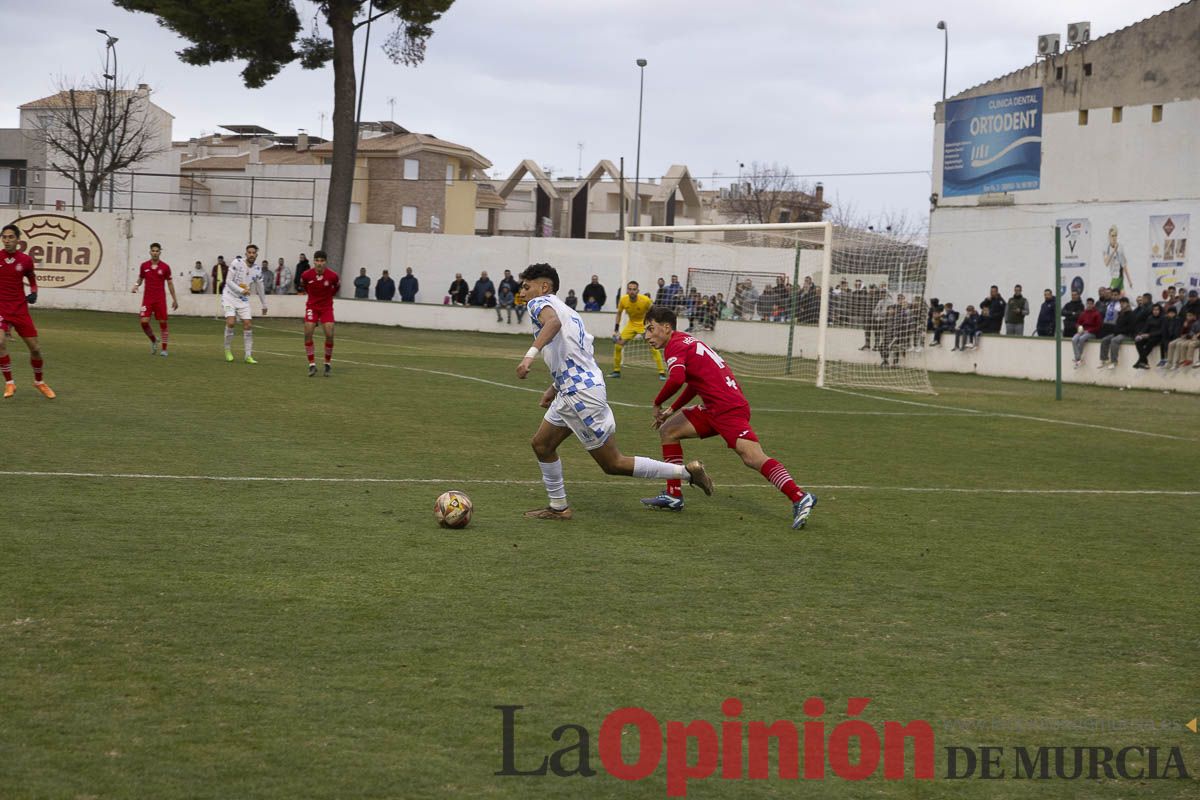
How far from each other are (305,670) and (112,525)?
349 cm

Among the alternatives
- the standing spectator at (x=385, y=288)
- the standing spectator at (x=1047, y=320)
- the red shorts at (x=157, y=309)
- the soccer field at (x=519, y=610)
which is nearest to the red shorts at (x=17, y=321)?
the soccer field at (x=519, y=610)

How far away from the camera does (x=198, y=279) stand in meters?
42.3

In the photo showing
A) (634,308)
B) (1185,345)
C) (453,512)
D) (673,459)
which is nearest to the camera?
(453,512)

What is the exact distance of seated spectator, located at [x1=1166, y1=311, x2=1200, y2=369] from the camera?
2644cm

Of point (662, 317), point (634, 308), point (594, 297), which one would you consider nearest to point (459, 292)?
point (594, 297)

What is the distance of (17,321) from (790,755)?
1345 centimetres

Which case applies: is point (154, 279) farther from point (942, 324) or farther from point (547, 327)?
point (942, 324)

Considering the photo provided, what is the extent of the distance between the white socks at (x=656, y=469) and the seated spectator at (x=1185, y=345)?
2041 cm

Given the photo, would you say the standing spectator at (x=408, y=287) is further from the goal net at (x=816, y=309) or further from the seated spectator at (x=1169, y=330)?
A: the seated spectator at (x=1169, y=330)

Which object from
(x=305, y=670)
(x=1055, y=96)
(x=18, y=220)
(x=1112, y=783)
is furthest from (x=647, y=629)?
A: (x=18, y=220)

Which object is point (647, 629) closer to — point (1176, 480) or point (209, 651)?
A: point (209, 651)

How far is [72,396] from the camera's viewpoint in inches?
634

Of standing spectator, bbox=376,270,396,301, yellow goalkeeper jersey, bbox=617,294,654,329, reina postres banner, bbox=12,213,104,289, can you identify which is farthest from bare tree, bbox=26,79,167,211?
yellow goalkeeper jersey, bbox=617,294,654,329

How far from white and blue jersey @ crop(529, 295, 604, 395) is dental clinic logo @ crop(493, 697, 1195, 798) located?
4.28 metres
